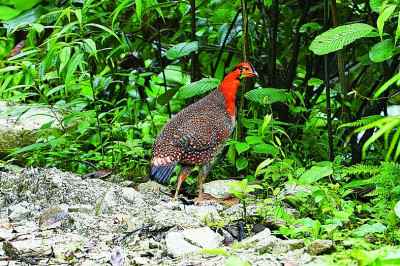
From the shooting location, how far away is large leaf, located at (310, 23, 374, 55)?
14.1 ft

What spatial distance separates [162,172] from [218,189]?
1.23ft

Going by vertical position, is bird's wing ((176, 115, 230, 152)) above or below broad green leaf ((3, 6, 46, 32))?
below

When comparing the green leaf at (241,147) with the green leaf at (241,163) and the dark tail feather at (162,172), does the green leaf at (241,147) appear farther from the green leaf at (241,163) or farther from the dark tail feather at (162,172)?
the dark tail feather at (162,172)

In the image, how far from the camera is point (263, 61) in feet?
20.7

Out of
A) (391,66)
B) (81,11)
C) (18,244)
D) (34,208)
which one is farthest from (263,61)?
(18,244)

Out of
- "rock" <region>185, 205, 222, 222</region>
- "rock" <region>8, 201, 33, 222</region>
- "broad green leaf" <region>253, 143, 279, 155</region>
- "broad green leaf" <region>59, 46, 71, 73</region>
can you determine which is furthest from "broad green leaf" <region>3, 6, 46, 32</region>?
"rock" <region>185, 205, 222, 222</region>

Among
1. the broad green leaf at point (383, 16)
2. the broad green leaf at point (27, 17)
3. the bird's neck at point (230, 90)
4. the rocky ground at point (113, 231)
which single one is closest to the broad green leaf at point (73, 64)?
the rocky ground at point (113, 231)

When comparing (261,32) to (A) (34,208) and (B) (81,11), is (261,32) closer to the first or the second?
(B) (81,11)

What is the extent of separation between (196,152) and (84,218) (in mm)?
1085

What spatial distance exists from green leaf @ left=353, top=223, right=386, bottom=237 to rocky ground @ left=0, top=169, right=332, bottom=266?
0.27 metres

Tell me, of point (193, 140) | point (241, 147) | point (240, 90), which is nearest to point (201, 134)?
point (193, 140)

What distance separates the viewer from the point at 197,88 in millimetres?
5582

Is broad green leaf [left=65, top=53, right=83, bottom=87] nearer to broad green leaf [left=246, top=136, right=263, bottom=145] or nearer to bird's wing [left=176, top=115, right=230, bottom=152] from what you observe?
bird's wing [left=176, top=115, right=230, bottom=152]

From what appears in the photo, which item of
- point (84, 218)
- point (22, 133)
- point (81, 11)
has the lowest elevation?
point (22, 133)
